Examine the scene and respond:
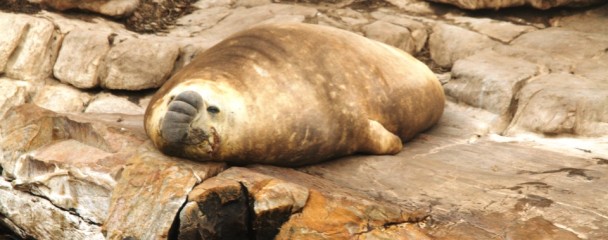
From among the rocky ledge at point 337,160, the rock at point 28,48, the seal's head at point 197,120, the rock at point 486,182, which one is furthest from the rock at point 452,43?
the seal's head at point 197,120

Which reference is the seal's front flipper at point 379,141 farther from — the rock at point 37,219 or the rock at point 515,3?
the rock at point 515,3

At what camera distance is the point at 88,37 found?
6785 millimetres

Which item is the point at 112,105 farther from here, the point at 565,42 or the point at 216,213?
the point at 565,42

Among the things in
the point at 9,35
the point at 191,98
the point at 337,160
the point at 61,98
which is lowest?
the point at 61,98

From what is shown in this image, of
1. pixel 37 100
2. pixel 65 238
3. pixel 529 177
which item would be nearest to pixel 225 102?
pixel 65 238

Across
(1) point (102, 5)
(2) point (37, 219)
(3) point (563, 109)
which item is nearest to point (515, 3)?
(3) point (563, 109)

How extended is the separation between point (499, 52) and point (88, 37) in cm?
358

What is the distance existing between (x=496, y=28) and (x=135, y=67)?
3.42 m

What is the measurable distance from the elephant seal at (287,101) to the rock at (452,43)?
1821mm

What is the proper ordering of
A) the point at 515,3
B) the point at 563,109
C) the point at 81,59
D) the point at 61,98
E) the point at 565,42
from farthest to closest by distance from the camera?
1. the point at 515,3
2. the point at 565,42
3. the point at 81,59
4. the point at 61,98
5. the point at 563,109

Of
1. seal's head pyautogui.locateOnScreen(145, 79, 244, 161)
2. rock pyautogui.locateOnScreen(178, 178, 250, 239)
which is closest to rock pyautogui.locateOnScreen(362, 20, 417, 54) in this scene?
seal's head pyautogui.locateOnScreen(145, 79, 244, 161)

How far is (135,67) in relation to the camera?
6.59 meters

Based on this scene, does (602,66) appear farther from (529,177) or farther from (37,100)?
(37,100)

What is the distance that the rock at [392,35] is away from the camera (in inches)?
294
